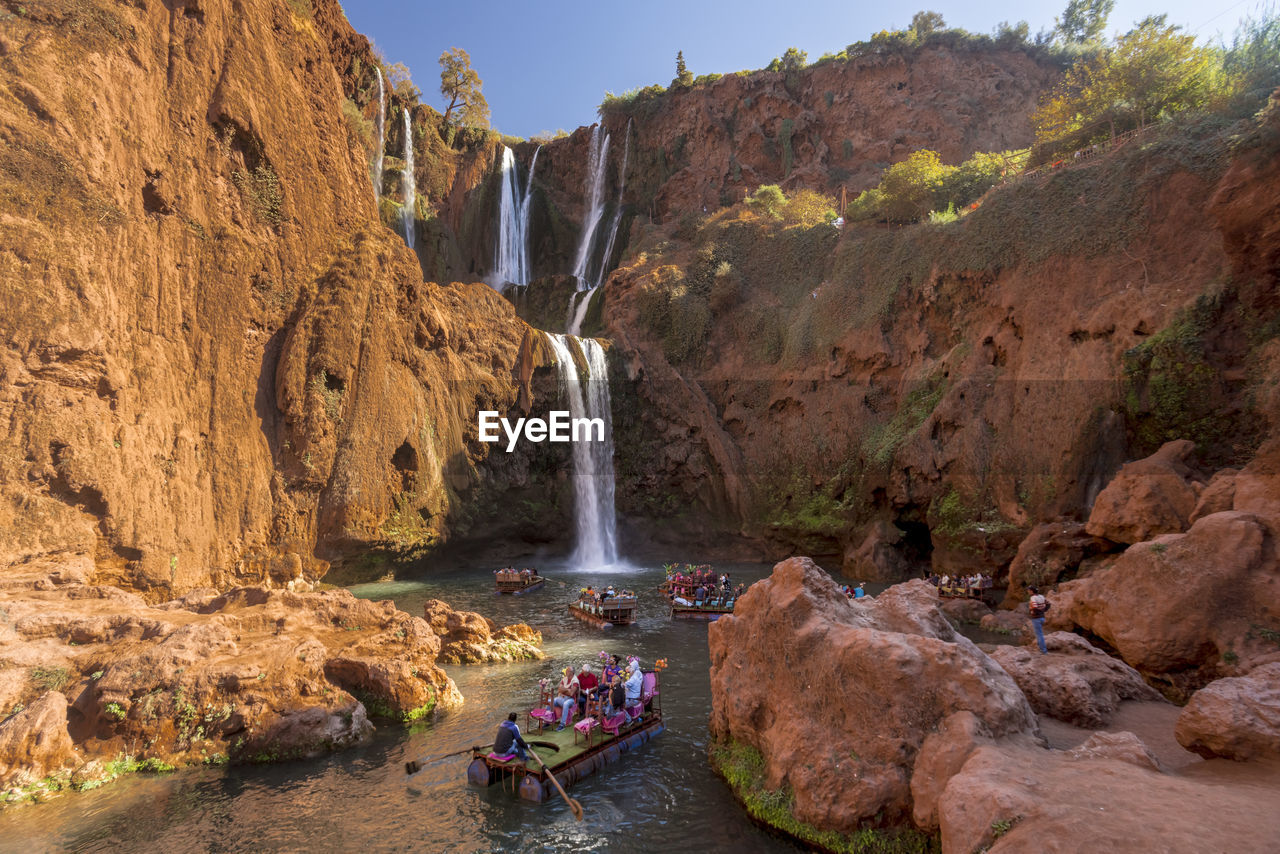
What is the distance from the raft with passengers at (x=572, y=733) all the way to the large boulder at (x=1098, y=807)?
21.0 feet

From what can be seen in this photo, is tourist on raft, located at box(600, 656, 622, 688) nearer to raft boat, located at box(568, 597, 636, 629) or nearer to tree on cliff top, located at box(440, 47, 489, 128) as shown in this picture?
raft boat, located at box(568, 597, 636, 629)

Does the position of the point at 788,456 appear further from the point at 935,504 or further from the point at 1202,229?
the point at 1202,229

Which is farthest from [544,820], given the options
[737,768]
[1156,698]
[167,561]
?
[167,561]

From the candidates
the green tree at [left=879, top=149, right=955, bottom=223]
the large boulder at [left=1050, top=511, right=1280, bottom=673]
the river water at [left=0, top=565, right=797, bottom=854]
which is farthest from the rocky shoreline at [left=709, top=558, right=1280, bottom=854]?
the green tree at [left=879, top=149, right=955, bottom=223]

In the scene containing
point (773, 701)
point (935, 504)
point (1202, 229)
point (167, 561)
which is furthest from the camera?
point (935, 504)

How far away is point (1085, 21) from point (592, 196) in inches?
2022

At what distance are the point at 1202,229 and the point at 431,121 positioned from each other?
55.9 meters

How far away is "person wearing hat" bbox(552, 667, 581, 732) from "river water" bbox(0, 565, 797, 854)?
61.4 inches

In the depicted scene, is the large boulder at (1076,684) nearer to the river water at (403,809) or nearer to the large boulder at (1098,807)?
the large boulder at (1098,807)

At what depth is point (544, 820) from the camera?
10945mm

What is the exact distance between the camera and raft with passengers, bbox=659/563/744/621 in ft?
82.3

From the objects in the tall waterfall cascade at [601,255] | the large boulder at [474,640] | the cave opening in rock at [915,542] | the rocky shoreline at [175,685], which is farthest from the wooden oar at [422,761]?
the tall waterfall cascade at [601,255]

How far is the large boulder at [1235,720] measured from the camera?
27.6 feet

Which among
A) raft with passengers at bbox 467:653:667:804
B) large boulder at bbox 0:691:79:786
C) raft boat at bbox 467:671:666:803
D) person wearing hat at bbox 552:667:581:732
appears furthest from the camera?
person wearing hat at bbox 552:667:581:732
